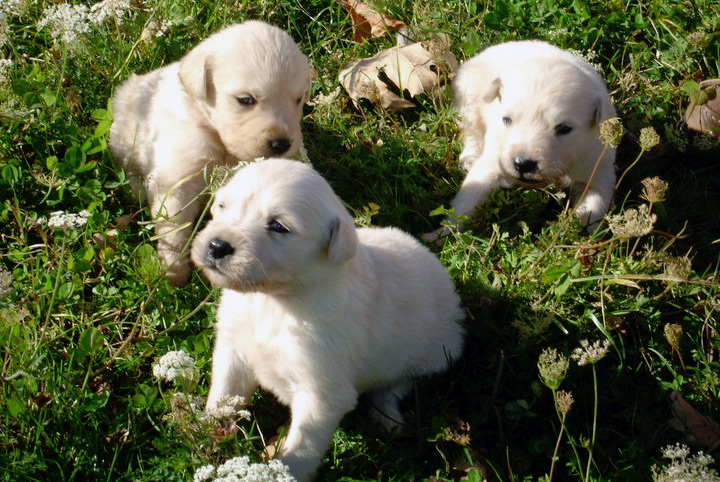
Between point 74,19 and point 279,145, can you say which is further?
point 74,19

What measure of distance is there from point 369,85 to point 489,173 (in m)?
0.93

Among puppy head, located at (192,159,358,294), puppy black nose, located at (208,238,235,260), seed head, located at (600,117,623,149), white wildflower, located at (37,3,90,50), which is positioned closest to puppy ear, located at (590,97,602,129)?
seed head, located at (600,117,623,149)

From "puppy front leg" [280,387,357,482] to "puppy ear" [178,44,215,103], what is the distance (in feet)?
5.81

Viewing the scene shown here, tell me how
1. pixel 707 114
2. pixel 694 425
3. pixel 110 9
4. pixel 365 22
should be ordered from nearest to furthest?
pixel 694 425 < pixel 110 9 < pixel 707 114 < pixel 365 22

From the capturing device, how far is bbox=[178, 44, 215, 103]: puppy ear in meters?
4.21

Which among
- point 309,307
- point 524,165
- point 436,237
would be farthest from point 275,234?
point 524,165

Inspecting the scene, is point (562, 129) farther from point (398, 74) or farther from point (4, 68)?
point (4, 68)

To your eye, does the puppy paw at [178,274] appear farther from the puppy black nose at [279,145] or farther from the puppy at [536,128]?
the puppy at [536,128]

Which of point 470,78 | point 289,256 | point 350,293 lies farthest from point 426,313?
point 470,78

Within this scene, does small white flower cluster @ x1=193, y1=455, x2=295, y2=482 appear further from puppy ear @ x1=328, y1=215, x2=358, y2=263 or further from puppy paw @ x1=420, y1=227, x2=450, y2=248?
puppy paw @ x1=420, y1=227, x2=450, y2=248

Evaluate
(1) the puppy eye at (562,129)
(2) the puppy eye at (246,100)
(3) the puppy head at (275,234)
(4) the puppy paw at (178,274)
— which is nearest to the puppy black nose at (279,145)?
(2) the puppy eye at (246,100)

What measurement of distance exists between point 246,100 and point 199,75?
281 millimetres

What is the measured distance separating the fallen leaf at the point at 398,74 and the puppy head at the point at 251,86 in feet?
3.96

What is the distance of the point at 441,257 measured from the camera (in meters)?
4.52
